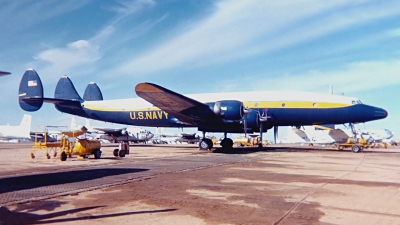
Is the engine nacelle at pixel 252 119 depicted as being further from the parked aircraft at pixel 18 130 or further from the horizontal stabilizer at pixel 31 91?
the parked aircraft at pixel 18 130

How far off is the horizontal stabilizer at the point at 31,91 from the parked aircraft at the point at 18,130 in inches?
1179

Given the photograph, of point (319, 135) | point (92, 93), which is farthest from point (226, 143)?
point (92, 93)

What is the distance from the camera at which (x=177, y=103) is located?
2362 cm

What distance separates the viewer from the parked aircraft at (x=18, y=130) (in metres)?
58.5

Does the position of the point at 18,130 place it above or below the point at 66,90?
below

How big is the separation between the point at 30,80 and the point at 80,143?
1821cm

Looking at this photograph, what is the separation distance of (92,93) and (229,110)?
22.8 metres

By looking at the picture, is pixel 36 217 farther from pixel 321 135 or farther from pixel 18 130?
pixel 18 130

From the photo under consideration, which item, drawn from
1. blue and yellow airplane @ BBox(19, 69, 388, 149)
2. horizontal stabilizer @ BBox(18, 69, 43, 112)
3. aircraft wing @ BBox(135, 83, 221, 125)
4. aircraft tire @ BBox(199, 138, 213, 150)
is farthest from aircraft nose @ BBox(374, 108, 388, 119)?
horizontal stabilizer @ BBox(18, 69, 43, 112)

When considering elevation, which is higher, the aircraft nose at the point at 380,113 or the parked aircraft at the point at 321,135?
the aircraft nose at the point at 380,113

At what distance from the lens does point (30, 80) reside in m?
32.8

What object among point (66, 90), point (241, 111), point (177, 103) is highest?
point (66, 90)

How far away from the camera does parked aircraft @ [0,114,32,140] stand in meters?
58.5

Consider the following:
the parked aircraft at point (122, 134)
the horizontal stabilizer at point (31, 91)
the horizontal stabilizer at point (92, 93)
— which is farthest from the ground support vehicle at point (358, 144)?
the parked aircraft at point (122, 134)
